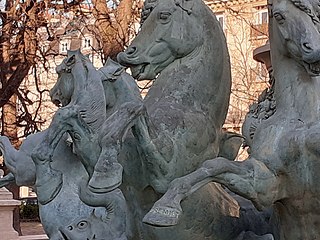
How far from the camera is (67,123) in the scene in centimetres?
329

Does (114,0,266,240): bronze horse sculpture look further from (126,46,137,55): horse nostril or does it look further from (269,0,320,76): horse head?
(269,0,320,76): horse head

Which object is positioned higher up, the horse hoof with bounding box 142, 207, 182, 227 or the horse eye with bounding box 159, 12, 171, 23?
the horse eye with bounding box 159, 12, 171, 23

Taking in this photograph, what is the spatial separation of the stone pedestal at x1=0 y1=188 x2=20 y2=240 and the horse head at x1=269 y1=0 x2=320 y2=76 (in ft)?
25.8

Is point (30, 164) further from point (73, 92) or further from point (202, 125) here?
point (202, 125)

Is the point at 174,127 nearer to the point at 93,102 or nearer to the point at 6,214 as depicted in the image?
the point at 93,102

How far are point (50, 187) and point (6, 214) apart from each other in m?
6.86

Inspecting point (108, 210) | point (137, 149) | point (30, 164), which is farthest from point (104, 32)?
point (137, 149)

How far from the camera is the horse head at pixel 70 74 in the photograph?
12.5 ft

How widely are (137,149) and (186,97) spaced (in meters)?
0.38

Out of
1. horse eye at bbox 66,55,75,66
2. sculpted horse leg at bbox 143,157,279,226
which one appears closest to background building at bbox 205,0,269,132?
horse eye at bbox 66,55,75,66

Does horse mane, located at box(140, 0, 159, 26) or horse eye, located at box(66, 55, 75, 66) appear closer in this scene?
horse mane, located at box(140, 0, 159, 26)

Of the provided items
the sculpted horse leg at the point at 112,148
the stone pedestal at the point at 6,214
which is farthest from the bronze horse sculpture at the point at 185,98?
the stone pedestal at the point at 6,214

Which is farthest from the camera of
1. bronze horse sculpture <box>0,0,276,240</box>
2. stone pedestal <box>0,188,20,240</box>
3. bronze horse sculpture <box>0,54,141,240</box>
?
stone pedestal <box>0,188,20,240</box>

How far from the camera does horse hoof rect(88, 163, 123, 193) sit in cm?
264
